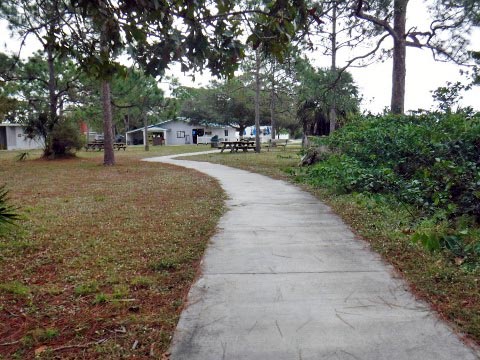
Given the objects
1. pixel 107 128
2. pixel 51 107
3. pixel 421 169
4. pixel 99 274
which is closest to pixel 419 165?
pixel 421 169

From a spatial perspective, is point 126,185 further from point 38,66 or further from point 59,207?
point 38,66

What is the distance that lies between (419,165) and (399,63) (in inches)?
294

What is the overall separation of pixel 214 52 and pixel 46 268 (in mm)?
2826

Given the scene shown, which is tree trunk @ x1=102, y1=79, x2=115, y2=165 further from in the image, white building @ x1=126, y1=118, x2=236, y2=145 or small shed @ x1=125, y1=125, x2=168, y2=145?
white building @ x1=126, y1=118, x2=236, y2=145

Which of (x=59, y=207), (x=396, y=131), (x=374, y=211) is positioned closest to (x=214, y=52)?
(x=374, y=211)

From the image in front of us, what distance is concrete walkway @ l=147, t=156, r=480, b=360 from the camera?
9.01 feet

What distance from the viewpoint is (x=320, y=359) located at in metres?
2.62

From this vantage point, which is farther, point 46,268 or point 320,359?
point 46,268

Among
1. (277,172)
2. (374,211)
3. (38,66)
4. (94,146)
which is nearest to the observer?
(374,211)

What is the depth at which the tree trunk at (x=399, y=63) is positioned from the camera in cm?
1397

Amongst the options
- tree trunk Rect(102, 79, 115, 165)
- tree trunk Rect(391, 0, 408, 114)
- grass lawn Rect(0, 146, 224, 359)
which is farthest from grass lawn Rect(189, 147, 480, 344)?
tree trunk Rect(102, 79, 115, 165)

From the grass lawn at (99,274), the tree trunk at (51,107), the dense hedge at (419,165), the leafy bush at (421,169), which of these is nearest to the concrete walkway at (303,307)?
the grass lawn at (99,274)

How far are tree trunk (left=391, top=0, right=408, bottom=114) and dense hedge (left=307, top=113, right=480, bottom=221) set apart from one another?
3.55m

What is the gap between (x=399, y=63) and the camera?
48.8ft
